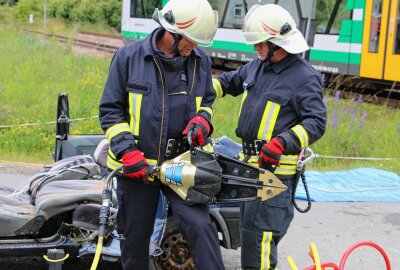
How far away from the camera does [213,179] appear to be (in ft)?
10.4

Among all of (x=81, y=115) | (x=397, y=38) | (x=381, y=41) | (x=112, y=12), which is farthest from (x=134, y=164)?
(x=112, y=12)

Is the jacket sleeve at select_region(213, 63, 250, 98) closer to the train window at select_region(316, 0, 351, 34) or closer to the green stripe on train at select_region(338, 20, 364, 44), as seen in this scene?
the green stripe on train at select_region(338, 20, 364, 44)

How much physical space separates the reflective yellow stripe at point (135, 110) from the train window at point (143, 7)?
17.0m

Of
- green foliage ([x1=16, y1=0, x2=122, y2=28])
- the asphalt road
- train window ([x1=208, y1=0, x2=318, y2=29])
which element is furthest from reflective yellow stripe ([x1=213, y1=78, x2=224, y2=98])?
green foliage ([x1=16, y1=0, x2=122, y2=28])

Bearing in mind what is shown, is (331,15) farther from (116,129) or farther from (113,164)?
(116,129)

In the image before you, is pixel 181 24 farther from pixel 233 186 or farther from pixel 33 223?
pixel 33 223

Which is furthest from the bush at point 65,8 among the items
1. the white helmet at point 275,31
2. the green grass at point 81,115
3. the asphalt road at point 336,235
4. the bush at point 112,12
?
the white helmet at point 275,31

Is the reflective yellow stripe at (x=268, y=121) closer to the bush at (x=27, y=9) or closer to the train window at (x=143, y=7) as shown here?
the train window at (x=143, y=7)

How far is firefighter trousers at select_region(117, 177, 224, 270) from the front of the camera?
3283mm

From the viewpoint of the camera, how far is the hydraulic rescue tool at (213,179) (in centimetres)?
317

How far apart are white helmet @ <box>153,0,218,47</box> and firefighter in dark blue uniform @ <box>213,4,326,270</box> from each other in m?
0.40

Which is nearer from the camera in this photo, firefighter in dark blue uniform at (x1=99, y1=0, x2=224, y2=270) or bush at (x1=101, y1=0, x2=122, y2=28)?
firefighter in dark blue uniform at (x1=99, y1=0, x2=224, y2=270)

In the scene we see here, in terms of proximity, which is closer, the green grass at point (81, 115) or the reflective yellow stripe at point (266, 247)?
the reflective yellow stripe at point (266, 247)

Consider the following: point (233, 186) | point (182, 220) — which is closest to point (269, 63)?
point (233, 186)
